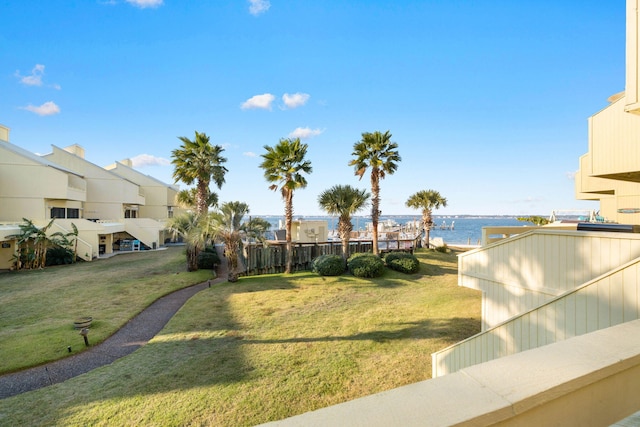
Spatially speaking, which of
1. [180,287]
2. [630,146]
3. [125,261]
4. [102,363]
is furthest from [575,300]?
[125,261]

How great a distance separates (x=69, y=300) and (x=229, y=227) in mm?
7279

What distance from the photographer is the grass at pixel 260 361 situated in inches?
224

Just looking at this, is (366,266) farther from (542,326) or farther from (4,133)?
(4,133)

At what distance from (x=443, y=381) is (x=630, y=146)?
938 centimetres

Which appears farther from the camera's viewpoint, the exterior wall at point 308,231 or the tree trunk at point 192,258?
the exterior wall at point 308,231

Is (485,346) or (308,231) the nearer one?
(485,346)

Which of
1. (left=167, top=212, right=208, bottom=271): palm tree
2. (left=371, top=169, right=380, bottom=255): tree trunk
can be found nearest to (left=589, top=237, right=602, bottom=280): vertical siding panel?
(left=167, top=212, right=208, bottom=271): palm tree

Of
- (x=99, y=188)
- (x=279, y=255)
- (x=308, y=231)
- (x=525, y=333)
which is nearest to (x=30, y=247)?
(x=99, y=188)

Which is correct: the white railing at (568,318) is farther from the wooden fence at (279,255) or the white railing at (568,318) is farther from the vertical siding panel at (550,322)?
the wooden fence at (279,255)

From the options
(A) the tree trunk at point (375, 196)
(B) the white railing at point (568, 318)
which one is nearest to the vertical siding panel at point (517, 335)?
(B) the white railing at point (568, 318)

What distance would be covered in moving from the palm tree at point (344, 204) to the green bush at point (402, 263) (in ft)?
8.90

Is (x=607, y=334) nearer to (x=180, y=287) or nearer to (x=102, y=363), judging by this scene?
(x=102, y=363)

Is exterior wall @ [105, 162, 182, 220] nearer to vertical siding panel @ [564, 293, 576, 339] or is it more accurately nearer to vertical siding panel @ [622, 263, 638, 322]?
vertical siding panel @ [564, 293, 576, 339]

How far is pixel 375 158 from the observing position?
2156 cm
